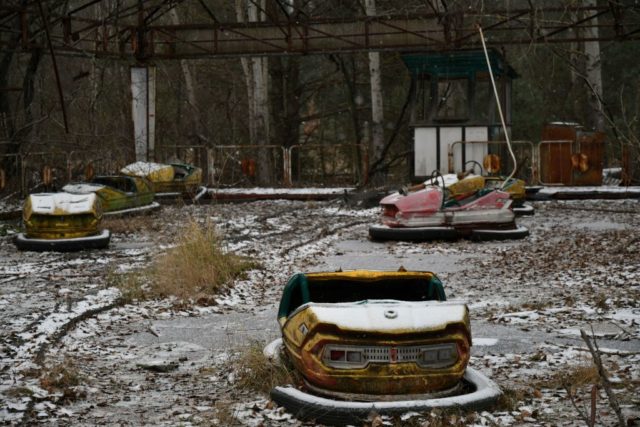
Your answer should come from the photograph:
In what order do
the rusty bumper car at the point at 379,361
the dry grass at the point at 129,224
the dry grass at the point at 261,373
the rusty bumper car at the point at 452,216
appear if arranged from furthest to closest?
the dry grass at the point at 129,224, the rusty bumper car at the point at 452,216, the dry grass at the point at 261,373, the rusty bumper car at the point at 379,361

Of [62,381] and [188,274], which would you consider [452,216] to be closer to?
[188,274]

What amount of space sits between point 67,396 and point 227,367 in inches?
44.4

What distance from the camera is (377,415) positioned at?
4.83 metres

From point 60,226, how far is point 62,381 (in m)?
7.58

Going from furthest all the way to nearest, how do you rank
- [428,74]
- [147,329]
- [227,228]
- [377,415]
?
[428,74], [227,228], [147,329], [377,415]

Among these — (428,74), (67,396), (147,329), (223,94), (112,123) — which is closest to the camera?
(67,396)

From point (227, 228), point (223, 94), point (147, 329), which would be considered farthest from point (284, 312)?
point (223, 94)

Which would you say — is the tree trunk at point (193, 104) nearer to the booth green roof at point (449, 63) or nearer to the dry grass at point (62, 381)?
the booth green roof at point (449, 63)

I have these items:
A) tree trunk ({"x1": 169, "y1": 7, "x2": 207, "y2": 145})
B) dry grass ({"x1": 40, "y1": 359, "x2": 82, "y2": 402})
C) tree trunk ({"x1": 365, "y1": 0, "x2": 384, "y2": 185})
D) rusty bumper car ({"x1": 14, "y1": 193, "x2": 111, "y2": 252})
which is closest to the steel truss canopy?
tree trunk ({"x1": 365, "y1": 0, "x2": 384, "y2": 185})

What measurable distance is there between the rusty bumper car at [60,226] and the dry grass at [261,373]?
7.36 metres

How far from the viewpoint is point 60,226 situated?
43.1ft

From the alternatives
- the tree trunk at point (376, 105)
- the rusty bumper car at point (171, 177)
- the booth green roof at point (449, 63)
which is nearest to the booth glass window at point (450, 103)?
the booth green roof at point (449, 63)

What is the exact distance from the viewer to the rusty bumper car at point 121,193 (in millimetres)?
16312

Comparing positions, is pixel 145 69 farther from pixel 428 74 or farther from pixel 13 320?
pixel 13 320
